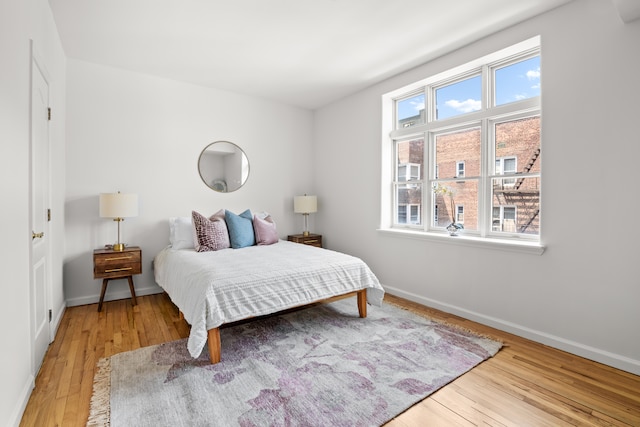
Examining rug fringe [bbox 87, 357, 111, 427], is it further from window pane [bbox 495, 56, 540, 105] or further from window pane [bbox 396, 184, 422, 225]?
window pane [bbox 495, 56, 540, 105]

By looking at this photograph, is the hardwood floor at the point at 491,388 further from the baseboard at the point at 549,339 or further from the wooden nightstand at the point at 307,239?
the wooden nightstand at the point at 307,239

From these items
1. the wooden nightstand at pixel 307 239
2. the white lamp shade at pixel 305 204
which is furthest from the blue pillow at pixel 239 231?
the white lamp shade at pixel 305 204

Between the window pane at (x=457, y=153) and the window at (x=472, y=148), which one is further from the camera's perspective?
the window pane at (x=457, y=153)

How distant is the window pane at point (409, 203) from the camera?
3934mm


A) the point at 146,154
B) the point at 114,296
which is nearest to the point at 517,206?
the point at 146,154

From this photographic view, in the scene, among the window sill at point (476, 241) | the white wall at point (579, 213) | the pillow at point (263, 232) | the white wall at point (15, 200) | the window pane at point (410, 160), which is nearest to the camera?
the white wall at point (15, 200)

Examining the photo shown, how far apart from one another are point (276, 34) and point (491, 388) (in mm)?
3290

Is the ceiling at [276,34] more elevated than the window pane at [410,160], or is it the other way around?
the ceiling at [276,34]

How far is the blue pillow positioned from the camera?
3.79 meters

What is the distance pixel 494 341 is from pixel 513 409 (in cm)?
90

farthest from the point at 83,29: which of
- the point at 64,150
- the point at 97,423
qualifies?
the point at 97,423

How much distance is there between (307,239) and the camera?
15.9 feet

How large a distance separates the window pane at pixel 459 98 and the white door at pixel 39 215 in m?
3.64

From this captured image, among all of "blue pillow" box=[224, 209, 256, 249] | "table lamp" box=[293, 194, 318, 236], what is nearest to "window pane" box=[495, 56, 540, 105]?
"table lamp" box=[293, 194, 318, 236]
